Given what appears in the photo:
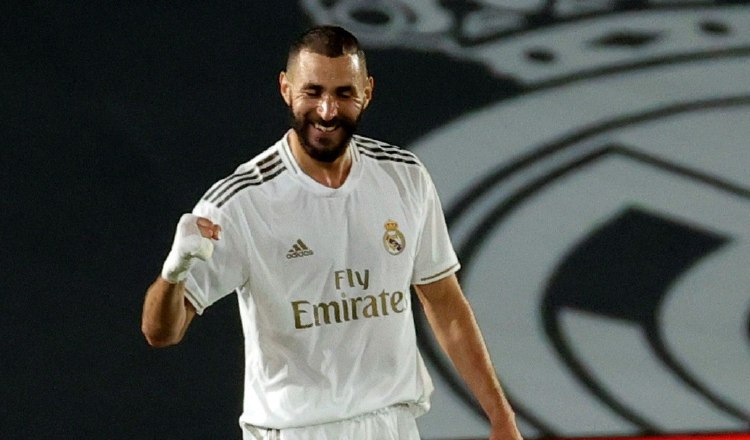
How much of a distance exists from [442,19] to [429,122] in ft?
1.07

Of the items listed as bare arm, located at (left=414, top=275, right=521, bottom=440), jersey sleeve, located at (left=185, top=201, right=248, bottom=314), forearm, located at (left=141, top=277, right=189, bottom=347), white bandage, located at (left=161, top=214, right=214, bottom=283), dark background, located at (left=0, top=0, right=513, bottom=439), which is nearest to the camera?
white bandage, located at (left=161, top=214, right=214, bottom=283)

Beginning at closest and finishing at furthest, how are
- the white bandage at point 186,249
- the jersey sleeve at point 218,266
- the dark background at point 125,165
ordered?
the white bandage at point 186,249, the jersey sleeve at point 218,266, the dark background at point 125,165

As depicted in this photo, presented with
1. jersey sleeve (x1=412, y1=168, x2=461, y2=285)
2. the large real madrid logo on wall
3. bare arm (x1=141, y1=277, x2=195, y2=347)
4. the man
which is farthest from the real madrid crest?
the large real madrid logo on wall

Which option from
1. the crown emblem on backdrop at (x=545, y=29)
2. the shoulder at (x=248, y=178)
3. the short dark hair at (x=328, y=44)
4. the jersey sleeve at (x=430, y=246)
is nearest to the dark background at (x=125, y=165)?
the crown emblem on backdrop at (x=545, y=29)

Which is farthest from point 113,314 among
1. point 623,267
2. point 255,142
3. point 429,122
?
point 623,267

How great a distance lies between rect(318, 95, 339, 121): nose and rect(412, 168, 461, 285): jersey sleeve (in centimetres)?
36

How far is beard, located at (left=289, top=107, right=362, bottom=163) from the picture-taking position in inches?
122

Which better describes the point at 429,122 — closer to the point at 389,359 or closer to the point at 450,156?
the point at 450,156

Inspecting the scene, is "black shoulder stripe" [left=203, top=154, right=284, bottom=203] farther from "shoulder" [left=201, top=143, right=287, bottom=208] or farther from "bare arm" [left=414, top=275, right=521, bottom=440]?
"bare arm" [left=414, top=275, right=521, bottom=440]

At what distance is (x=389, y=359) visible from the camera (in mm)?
3256

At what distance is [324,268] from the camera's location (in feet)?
10.4

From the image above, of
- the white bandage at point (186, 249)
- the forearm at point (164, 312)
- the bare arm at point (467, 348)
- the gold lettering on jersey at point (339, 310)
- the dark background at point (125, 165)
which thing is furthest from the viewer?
the dark background at point (125, 165)

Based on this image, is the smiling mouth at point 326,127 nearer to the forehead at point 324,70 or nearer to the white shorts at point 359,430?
the forehead at point 324,70

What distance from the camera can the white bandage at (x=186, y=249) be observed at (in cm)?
278
